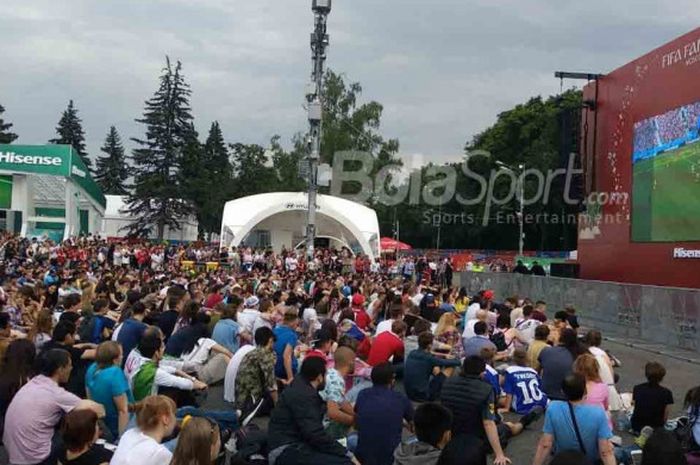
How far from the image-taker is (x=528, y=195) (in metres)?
57.2

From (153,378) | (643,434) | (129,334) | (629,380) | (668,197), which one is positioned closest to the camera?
(153,378)

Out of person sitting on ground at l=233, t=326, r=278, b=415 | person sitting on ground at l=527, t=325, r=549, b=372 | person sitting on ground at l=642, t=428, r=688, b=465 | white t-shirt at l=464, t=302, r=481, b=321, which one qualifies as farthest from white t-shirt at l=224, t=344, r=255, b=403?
white t-shirt at l=464, t=302, r=481, b=321

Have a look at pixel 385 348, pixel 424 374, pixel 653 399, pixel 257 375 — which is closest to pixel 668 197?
pixel 385 348

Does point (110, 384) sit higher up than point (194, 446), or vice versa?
point (194, 446)

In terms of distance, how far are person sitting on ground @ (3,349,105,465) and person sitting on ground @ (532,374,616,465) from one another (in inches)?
132

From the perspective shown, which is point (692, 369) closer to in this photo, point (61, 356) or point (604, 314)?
point (604, 314)

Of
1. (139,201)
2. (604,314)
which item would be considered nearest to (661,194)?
(604,314)

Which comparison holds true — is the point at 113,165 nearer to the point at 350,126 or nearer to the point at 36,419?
the point at 350,126

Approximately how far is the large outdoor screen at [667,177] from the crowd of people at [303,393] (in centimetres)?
816

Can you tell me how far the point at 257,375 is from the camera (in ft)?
25.4

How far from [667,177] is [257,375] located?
1633cm

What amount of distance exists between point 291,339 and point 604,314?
12198mm

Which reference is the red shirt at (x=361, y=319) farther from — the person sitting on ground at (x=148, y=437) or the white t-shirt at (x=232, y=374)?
the person sitting on ground at (x=148, y=437)

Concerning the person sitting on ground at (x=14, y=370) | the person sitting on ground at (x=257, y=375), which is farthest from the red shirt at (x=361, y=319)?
the person sitting on ground at (x=14, y=370)
